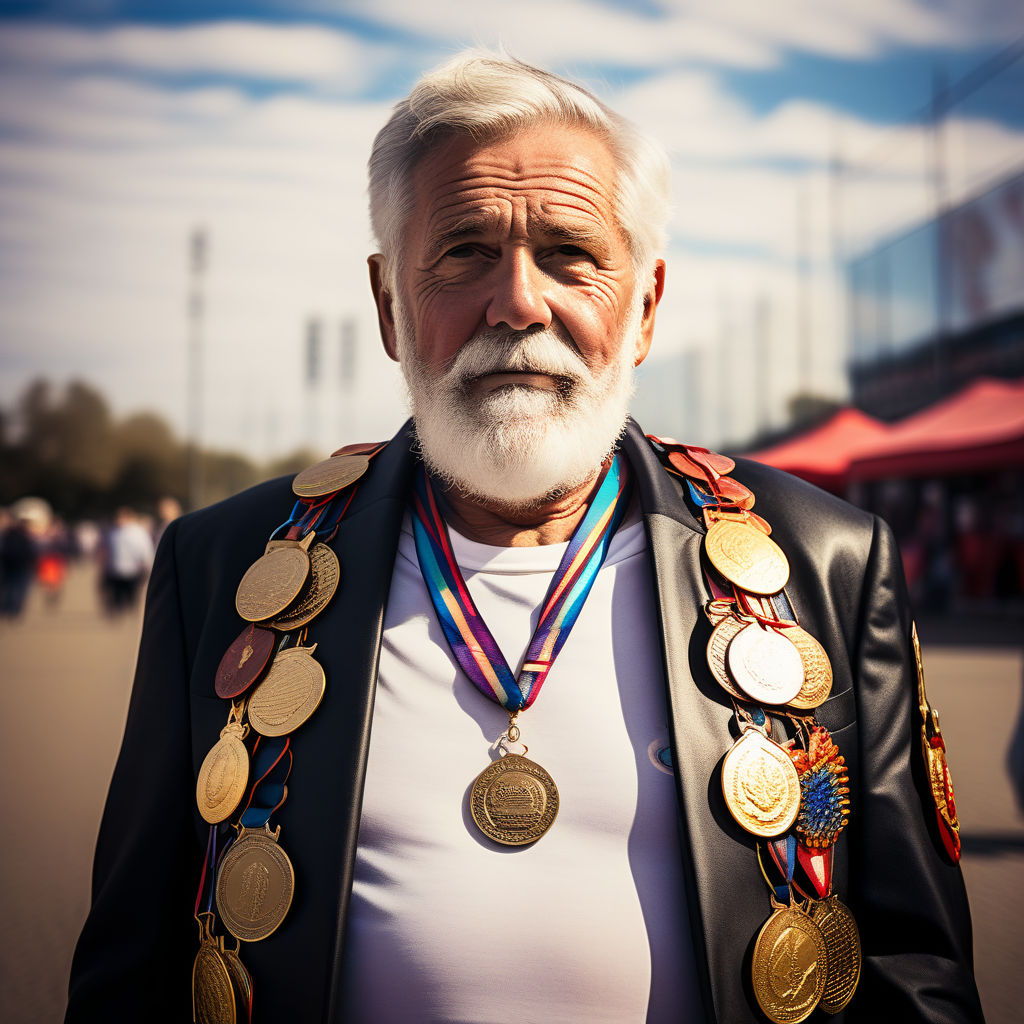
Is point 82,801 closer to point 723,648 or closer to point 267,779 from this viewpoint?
Answer: point 267,779

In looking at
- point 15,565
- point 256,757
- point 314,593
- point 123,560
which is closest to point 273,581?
point 314,593

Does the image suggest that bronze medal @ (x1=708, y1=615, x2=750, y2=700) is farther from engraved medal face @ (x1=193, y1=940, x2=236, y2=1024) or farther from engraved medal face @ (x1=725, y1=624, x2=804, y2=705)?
engraved medal face @ (x1=193, y1=940, x2=236, y2=1024)

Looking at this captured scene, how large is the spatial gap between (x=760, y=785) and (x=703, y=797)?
0.10 metres

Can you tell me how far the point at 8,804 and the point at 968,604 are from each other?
49.9ft

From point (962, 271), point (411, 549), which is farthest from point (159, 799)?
point (962, 271)

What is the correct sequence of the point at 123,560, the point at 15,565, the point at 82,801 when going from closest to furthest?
the point at 82,801
the point at 123,560
the point at 15,565

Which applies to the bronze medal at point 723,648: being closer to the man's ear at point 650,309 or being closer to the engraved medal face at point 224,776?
the man's ear at point 650,309

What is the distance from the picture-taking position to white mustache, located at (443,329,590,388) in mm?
1788

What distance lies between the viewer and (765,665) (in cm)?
166

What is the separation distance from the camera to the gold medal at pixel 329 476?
2.00 metres

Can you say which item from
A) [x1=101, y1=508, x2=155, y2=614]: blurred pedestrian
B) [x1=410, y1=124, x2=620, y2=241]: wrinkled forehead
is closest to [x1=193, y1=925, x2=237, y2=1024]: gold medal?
[x1=410, y1=124, x2=620, y2=241]: wrinkled forehead

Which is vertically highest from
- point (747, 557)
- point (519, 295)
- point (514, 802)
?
point (519, 295)

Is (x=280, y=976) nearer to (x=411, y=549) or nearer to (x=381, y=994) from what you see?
(x=381, y=994)

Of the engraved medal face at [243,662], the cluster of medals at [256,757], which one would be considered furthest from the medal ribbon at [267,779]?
the engraved medal face at [243,662]
